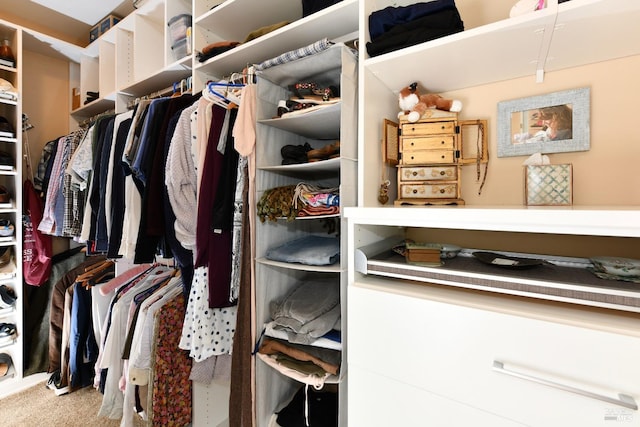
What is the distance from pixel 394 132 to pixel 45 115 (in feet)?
9.67

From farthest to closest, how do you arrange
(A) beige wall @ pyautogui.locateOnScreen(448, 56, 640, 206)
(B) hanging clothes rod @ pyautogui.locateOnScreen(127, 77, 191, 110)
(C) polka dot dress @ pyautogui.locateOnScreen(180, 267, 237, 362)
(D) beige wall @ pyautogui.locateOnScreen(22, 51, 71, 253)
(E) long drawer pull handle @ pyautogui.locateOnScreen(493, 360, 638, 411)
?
(D) beige wall @ pyautogui.locateOnScreen(22, 51, 71, 253)
(B) hanging clothes rod @ pyautogui.locateOnScreen(127, 77, 191, 110)
(C) polka dot dress @ pyautogui.locateOnScreen(180, 267, 237, 362)
(A) beige wall @ pyautogui.locateOnScreen(448, 56, 640, 206)
(E) long drawer pull handle @ pyautogui.locateOnScreen(493, 360, 638, 411)

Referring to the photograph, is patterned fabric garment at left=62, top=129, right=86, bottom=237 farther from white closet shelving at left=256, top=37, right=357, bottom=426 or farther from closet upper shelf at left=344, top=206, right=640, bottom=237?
closet upper shelf at left=344, top=206, right=640, bottom=237

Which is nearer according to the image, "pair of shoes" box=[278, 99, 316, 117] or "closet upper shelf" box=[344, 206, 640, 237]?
"closet upper shelf" box=[344, 206, 640, 237]

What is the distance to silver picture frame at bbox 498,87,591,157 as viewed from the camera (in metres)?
0.87

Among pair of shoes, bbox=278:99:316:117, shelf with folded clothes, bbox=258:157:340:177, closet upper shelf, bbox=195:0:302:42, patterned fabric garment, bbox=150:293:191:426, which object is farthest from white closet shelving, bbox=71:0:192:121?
patterned fabric garment, bbox=150:293:191:426

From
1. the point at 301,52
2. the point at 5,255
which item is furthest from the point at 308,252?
the point at 5,255

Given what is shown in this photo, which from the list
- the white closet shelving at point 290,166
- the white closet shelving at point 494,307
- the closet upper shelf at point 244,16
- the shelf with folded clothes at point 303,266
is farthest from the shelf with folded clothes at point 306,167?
the closet upper shelf at point 244,16

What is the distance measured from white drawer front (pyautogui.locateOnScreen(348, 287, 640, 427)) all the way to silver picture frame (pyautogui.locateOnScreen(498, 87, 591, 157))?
0.63 meters

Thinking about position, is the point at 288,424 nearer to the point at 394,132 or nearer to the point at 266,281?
the point at 266,281

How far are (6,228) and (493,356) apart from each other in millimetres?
2736

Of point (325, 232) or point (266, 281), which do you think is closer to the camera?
point (266, 281)

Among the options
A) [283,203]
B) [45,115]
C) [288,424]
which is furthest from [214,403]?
[45,115]

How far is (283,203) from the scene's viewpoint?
1090 mm

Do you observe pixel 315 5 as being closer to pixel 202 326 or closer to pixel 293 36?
pixel 293 36
